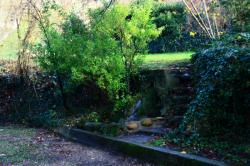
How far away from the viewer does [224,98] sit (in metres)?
7.62

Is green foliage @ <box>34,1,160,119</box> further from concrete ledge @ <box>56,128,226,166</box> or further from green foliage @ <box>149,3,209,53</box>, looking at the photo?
green foliage @ <box>149,3,209,53</box>

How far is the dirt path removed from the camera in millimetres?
8336

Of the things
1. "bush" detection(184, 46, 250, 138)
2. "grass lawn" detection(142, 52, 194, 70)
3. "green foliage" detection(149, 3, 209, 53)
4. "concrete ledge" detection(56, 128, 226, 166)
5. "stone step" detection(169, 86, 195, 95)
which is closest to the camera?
"concrete ledge" detection(56, 128, 226, 166)

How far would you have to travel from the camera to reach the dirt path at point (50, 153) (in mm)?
8336

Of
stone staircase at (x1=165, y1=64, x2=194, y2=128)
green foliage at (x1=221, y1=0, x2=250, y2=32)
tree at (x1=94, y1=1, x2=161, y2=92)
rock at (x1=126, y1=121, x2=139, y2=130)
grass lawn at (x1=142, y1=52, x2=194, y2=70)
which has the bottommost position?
rock at (x1=126, y1=121, x2=139, y2=130)

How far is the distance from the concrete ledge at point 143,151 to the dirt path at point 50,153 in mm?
161

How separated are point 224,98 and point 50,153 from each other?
400 cm

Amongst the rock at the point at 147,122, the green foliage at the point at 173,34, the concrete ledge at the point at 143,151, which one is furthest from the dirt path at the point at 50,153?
the green foliage at the point at 173,34

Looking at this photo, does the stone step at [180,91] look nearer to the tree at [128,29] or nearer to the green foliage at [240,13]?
the tree at [128,29]

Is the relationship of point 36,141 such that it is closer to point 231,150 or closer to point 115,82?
point 115,82

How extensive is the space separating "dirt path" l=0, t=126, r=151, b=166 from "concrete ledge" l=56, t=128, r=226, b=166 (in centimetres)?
16

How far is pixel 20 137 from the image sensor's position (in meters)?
11.6

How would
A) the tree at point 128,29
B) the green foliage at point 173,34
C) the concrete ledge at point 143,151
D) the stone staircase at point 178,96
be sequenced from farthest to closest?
the green foliage at point 173,34, the tree at point 128,29, the stone staircase at point 178,96, the concrete ledge at point 143,151

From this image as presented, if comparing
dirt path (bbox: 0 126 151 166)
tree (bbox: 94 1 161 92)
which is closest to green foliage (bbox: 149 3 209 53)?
tree (bbox: 94 1 161 92)
